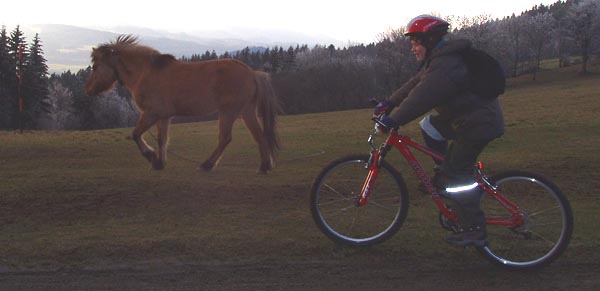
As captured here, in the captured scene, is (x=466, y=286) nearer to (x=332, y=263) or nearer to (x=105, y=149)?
(x=332, y=263)

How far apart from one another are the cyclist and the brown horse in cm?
459

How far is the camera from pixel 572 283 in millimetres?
4598

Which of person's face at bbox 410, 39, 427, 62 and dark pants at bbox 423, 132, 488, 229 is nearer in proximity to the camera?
dark pants at bbox 423, 132, 488, 229

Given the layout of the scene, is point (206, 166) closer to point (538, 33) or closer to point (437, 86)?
point (437, 86)

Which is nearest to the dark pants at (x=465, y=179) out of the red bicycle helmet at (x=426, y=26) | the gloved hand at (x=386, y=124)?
the gloved hand at (x=386, y=124)

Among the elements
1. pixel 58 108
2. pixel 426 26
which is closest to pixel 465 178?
pixel 426 26

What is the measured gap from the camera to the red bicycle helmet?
4.96 meters

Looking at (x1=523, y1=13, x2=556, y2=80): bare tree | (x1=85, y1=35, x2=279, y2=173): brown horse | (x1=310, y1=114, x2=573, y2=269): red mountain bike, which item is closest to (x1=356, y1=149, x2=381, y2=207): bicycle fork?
(x1=310, y1=114, x2=573, y2=269): red mountain bike

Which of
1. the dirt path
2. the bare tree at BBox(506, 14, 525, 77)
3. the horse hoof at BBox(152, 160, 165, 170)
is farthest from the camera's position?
the bare tree at BBox(506, 14, 525, 77)

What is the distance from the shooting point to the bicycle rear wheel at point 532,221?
498cm

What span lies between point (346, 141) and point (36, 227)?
11990mm

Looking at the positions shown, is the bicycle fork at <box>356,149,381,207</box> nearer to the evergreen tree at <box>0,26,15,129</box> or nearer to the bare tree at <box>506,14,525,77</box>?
the evergreen tree at <box>0,26,15,129</box>

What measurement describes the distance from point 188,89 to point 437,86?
5549 millimetres

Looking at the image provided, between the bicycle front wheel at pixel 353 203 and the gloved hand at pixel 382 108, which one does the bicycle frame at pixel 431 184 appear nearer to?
the bicycle front wheel at pixel 353 203
